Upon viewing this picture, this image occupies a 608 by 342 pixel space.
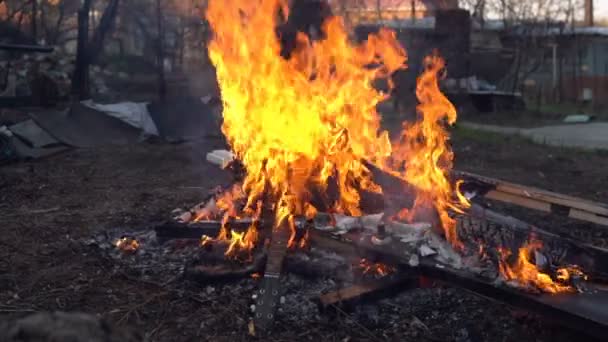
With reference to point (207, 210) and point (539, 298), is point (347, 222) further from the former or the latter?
point (539, 298)

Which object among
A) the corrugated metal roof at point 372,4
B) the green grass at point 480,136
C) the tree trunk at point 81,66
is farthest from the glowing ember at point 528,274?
the tree trunk at point 81,66

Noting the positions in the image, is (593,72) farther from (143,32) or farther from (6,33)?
(6,33)

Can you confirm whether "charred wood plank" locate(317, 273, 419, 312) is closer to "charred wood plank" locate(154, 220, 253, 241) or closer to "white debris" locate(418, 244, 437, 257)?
"white debris" locate(418, 244, 437, 257)

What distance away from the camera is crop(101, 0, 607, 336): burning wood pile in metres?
4.27

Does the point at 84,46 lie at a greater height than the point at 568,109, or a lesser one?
greater

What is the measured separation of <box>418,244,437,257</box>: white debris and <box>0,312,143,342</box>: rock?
274 centimetres

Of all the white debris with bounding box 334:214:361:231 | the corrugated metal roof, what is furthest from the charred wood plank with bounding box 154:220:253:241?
the corrugated metal roof

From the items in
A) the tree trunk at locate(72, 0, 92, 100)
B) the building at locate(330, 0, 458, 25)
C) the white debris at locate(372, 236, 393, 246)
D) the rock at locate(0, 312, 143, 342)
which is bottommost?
the white debris at locate(372, 236, 393, 246)

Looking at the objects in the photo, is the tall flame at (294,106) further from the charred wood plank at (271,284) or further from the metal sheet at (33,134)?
the metal sheet at (33,134)

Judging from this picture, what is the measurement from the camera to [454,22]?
16.4 m

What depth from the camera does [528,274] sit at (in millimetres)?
3979

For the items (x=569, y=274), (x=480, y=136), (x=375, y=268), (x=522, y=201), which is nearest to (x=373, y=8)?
(x=480, y=136)

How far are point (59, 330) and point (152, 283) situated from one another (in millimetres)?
2671

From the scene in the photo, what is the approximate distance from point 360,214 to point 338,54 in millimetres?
1716
